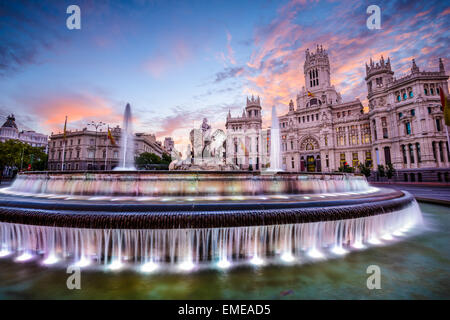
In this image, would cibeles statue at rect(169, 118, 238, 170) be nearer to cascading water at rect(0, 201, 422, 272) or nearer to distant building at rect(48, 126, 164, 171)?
cascading water at rect(0, 201, 422, 272)

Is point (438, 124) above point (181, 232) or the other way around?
above

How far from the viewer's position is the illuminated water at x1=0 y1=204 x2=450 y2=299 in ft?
10.2

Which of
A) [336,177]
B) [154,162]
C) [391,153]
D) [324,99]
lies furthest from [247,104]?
[336,177]

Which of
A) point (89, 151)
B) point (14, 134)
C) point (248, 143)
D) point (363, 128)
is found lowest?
point (89, 151)

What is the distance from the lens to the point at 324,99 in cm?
6450

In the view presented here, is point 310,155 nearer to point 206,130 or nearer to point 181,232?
point 206,130

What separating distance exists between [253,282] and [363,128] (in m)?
65.9

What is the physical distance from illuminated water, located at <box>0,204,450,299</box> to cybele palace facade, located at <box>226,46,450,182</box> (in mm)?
18096

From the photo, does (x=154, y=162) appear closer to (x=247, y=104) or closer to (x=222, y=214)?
(x=247, y=104)

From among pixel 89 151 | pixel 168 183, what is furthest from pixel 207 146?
pixel 89 151

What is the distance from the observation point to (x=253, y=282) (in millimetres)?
3463

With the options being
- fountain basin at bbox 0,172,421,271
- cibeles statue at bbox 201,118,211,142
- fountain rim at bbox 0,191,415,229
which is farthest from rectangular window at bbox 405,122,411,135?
fountain rim at bbox 0,191,415,229

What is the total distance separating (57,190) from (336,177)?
542 inches

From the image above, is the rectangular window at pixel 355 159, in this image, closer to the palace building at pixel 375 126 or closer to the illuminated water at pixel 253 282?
the palace building at pixel 375 126
